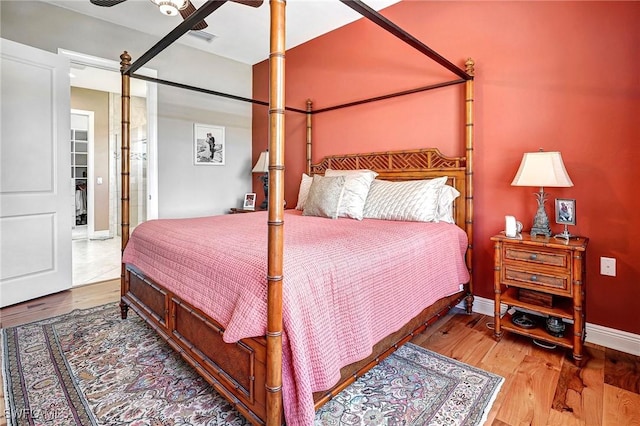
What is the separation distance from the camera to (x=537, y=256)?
A: 211 centimetres

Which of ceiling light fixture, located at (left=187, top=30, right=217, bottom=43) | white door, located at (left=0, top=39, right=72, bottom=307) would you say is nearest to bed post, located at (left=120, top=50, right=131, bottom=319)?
white door, located at (left=0, top=39, right=72, bottom=307)

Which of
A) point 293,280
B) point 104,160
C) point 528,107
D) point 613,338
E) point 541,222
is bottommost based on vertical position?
point 613,338

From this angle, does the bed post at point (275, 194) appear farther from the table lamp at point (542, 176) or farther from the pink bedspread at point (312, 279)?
the table lamp at point (542, 176)

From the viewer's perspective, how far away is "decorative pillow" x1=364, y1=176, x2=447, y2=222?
255cm

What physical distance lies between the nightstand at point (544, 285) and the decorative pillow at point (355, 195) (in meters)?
1.04

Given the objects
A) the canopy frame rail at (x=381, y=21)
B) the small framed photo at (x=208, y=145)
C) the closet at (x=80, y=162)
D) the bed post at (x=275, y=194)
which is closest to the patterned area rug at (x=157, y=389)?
the bed post at (x=275, y=194)

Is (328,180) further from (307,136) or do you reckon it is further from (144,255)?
(144,255)

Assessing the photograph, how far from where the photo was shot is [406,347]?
218 centimetres

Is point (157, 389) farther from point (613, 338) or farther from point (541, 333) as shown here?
point (613, 338)

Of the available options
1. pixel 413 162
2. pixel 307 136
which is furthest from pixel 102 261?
pixel 413 162

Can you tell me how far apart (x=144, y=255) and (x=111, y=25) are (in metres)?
2.83

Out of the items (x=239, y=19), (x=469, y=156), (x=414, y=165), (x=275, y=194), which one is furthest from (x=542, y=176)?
(x=239, y=19)

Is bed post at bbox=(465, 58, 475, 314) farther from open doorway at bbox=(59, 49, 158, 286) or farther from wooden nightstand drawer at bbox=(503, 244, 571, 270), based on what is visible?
open doorway at bbox=(59, 49, 158, 286)

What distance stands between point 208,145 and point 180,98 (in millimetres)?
643
